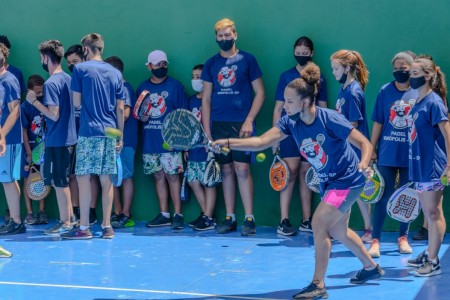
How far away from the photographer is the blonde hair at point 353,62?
8430mm

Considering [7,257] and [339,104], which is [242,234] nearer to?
[339,104]

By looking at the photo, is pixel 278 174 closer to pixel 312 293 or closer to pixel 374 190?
pixel 374 190

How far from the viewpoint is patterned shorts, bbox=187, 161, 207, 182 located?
9.83m

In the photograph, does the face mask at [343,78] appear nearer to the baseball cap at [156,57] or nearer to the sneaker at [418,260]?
the sneaker at [418,260]

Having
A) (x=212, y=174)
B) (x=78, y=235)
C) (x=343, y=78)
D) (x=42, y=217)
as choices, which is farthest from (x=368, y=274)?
(x=42, y=217)

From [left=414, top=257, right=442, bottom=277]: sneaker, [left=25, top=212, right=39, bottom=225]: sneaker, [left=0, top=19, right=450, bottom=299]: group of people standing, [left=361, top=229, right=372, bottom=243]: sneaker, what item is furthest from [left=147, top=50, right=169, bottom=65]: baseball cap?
[left=414, top=257, right=442, bottom=277]: sneaker

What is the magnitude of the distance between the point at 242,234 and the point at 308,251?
3.68 ft

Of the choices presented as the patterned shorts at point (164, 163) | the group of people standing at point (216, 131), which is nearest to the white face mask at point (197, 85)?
the group of people standing at point (216, 131)

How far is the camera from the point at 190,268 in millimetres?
7832

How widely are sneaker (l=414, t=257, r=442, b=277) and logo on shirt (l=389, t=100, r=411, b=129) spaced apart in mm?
1761

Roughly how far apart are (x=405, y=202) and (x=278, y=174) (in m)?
1.70

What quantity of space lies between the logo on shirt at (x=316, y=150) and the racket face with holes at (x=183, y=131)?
33.3 inches

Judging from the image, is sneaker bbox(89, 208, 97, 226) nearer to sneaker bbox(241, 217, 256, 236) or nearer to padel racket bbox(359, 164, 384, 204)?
sneaker bbox(241, 217, 256, 236)

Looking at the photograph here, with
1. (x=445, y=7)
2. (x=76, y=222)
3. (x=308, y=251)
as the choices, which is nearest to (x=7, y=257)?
(x=76, y=222)
